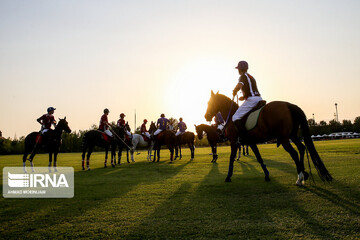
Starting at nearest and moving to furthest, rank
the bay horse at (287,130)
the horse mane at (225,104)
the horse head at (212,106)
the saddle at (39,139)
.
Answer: the bay horse at (287,130) → the horse mane at (225,104) → the horse head at (212,106) → the saddle at (39,139)

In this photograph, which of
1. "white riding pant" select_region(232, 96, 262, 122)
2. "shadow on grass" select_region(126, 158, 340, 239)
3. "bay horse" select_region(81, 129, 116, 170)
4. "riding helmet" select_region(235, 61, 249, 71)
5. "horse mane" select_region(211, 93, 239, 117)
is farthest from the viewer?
"bay horse" select_region(81, 129, 116, 170)

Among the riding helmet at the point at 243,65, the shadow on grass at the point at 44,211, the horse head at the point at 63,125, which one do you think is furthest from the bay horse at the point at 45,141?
the riding helmet at the point at 243,65

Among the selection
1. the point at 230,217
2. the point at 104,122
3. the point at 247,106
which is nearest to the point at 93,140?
the point at 104,122

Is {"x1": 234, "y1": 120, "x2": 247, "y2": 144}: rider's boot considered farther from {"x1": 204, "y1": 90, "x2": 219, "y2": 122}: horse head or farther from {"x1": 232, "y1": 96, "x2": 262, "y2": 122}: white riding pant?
{"x1": 204, "y1": 90, "x2": 219, "y2": 122}: horse head

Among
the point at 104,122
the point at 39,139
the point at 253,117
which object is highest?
the point at 104,122

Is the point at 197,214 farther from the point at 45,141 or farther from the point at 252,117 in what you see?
the point at 45,141

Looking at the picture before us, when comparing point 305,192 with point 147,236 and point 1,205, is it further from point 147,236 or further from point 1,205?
point 1,205

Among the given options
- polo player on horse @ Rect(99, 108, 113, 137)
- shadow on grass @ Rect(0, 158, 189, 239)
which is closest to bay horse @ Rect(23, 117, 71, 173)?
polo player on horse @ Rect(99, 108, 113, 137)

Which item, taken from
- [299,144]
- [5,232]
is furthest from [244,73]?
[5,232]

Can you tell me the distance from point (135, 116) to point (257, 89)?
289 feet

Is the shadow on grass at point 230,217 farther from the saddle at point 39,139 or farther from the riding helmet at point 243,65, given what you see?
the saddle at point 39,139

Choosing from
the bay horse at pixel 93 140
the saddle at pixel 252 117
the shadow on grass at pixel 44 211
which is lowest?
the shadow on grass at pixel 44 211

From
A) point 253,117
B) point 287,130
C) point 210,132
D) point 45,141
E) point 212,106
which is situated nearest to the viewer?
point 287,130

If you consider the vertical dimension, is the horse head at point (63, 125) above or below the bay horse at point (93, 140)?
above
